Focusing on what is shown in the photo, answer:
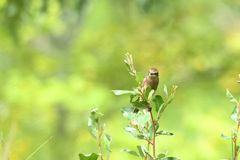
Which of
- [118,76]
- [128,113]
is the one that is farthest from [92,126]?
[118,76]

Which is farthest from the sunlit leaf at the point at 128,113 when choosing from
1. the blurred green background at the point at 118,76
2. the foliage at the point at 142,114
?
the blurred green background at the point at 118,76

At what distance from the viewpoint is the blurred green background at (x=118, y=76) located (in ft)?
11.7

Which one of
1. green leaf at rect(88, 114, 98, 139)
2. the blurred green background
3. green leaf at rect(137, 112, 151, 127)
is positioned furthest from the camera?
the blurred green background

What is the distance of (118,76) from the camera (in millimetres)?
4258

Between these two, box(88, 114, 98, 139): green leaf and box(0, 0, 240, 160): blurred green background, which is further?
box(0, 0, 240, 160): blurred green background

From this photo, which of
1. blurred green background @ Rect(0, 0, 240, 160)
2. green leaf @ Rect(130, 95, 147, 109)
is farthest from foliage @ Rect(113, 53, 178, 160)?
blurred green background @ Rect(0, 0, 240, 160)

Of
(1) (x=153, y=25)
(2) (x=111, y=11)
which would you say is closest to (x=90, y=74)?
(1) (x=153, y=25)

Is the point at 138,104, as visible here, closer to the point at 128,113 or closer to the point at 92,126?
the point at 128,113

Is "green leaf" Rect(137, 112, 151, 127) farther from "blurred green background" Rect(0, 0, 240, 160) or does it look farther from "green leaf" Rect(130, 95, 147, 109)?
"blurred green background" Rect(0, 0, 240, 160)

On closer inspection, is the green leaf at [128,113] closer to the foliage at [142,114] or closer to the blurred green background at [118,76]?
the foliage at [142,114]

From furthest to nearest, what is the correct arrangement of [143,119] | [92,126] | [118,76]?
[118,76], [92,126], [143,119]

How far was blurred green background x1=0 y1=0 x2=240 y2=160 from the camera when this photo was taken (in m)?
3.56

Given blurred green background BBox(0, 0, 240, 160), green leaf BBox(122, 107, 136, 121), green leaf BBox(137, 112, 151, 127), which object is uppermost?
blurred green background BBox(0, 0, 240, 160)

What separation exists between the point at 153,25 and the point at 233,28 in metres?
1.11
